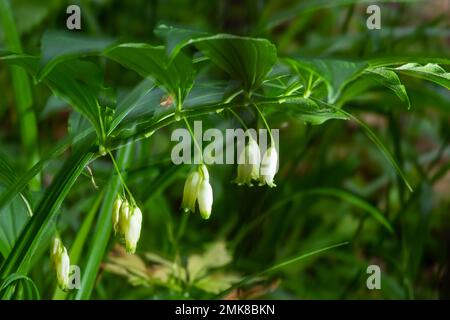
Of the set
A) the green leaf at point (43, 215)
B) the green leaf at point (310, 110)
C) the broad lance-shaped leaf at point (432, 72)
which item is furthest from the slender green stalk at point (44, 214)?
the broad lance-shaped leaf at point (432, 72)

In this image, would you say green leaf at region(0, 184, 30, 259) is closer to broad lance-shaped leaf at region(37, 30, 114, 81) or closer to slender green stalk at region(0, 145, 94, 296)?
slender green stalk at region(0, 145, 94, 296)

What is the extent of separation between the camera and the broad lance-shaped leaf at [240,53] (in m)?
0.61

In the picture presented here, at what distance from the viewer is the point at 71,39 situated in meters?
0.62

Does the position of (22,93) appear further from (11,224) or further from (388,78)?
(388,78)

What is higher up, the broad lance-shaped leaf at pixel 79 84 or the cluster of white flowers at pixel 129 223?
the broad lance-shaped leaf at pixel 79 84

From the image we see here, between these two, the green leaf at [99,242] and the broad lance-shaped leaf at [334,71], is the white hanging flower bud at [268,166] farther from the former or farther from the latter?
the green leaf at [99,242]

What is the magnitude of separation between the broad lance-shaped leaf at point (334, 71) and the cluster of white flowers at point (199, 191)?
21 centimetres

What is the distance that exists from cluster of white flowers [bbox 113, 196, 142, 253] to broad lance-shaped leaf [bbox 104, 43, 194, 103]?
0.46 feet

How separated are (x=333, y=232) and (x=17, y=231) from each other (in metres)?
1.29

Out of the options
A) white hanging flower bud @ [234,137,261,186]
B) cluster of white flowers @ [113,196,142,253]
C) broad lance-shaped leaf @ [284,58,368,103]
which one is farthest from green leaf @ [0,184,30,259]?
broad lance-shaped leaf @ [284,58,368,103]

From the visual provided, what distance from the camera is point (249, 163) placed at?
2.55 feet
